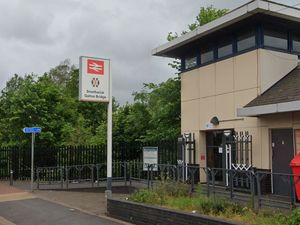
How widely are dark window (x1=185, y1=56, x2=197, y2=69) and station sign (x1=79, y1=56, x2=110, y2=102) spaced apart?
16.6 ft

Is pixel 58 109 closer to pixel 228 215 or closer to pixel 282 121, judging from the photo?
pixel 282 121

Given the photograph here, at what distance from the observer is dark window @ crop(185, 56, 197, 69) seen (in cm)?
1845

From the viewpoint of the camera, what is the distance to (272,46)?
1534 cm

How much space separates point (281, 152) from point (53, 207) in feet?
23.4

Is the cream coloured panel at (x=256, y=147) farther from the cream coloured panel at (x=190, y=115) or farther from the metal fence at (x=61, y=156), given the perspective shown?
the metal fence at (x=61, y=156)

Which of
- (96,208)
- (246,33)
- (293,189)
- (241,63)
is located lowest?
(96,208)

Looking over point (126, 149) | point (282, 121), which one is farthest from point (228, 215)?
point (126, 149)

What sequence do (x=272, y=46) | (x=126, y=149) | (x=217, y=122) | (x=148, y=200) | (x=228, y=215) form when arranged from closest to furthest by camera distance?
(x=228, y=215) → (x=148, y=200) → (x=272, y=46) → (x=217, y=122) → (x=126, y=149)

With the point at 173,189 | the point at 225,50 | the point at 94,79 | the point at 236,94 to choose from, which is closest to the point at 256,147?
the point at 236,94

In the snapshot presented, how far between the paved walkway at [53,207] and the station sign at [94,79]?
10.8 feet

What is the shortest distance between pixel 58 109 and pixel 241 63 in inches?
699

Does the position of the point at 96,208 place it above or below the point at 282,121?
below

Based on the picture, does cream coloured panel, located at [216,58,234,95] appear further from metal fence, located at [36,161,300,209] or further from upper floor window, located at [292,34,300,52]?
metal fence, located at [36,161,300,209]

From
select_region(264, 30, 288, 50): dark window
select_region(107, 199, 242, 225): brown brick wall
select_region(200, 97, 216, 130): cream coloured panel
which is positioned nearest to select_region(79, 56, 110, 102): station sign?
select_region(107, 199, 242, 225): brown brick wall
